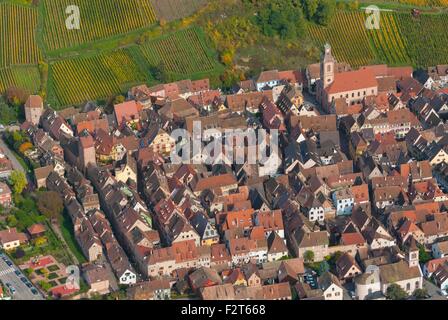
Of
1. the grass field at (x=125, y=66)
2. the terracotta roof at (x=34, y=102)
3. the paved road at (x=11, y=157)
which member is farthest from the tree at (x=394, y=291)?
the grass field at (x=125, y=66)

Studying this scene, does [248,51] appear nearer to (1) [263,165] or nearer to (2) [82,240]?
(1) [263,165]

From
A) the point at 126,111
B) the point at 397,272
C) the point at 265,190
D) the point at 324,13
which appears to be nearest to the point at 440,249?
the point at 397,272

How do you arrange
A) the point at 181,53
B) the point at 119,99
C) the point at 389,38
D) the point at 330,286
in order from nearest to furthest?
the point at 330,286
the point at 119,99
the point at 181,53
the point at 389,38

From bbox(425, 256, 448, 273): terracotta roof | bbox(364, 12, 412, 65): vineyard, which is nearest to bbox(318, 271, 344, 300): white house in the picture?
bbox(425, 256, 448, 273): terracotta roof

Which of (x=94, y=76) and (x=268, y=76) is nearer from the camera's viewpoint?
(x=268, y=76)

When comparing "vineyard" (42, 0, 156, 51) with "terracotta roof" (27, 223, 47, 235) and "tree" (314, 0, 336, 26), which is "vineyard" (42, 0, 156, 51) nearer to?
"tree" (314, 0, 336, 26)

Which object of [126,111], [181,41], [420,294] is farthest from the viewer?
[181,41]

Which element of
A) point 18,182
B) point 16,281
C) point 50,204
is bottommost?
point 16,281

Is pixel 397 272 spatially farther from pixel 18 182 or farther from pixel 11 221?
pixel 18 182
